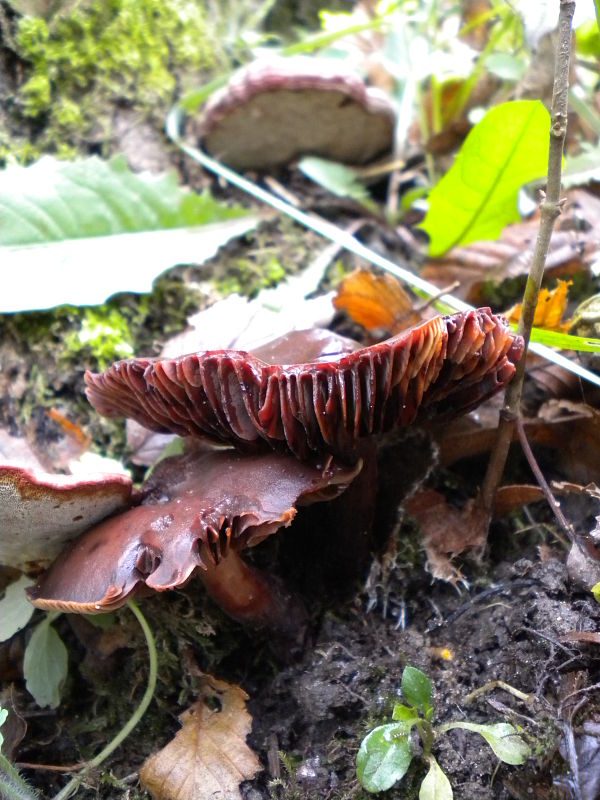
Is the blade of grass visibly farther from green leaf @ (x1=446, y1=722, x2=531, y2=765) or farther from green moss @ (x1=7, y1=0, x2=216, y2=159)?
green leaf @ (x1=446, y1=722, x2=531, y2=765)

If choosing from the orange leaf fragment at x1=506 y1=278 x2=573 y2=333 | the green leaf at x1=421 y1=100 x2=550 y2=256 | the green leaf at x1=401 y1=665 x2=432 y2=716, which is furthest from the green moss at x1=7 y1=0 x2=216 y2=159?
the green leaf at x1=401 y1=665 x2=432 y2=716

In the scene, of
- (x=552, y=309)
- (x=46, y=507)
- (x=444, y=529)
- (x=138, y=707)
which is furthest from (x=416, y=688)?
(x=552, y=309)

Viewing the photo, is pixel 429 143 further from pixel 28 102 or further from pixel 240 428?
pixel 240 428

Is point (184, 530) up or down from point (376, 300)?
down

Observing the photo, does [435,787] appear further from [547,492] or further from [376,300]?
[376,300]

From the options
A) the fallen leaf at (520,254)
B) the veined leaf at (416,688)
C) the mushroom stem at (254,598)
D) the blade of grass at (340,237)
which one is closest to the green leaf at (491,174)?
the fallen leaf at (520,254)

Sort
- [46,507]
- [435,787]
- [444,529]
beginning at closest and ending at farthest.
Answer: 1. [435,787]
2. [46,507]
3. [444,529]

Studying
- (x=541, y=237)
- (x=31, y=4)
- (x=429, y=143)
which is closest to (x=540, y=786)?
(x=541, y=237)

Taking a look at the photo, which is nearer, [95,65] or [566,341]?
[566,341]
